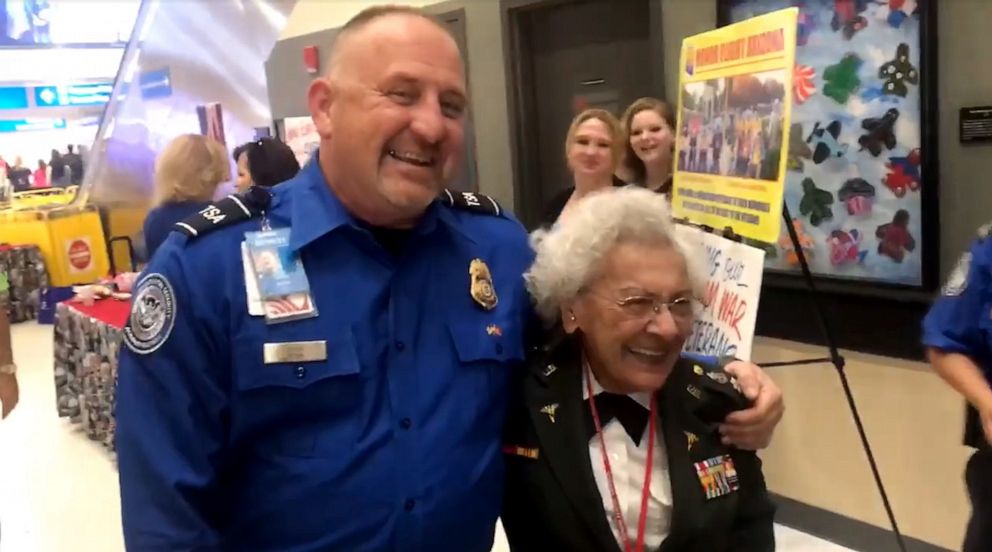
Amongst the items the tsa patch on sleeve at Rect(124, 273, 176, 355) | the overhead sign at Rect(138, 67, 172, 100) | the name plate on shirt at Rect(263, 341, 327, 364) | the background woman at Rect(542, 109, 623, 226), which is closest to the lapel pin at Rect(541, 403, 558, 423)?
the name plate on shirt at Rect(263, 341, 327, 364)

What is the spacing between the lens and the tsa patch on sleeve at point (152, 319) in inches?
55.1

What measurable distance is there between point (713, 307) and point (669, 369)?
3.11 feet

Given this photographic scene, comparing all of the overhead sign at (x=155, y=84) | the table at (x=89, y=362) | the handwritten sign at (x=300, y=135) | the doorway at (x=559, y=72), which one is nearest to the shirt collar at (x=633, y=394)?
the doorway at (x=559, y=72)

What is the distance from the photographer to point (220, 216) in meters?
1.55

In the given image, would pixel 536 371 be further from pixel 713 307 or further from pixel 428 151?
pixel 713 307

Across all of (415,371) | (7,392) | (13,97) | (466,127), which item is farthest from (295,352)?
(13,97)

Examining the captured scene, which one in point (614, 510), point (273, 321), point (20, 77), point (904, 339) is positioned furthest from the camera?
point (20, 77)

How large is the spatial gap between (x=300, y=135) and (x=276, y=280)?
5.27 metres

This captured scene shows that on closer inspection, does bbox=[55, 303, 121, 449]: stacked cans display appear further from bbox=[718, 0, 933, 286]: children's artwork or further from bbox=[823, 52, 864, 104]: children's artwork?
bbox=[823, 52, 864, 104]: children's artwork

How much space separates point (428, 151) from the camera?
1.51 meters

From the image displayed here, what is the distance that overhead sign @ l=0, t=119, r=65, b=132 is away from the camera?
13.1 metres

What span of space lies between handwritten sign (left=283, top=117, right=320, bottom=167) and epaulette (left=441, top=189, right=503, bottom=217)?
4.64 metres

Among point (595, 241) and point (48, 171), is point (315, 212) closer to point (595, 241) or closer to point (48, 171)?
point (595, 241)

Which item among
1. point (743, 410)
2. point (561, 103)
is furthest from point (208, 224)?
point (561, 103)
